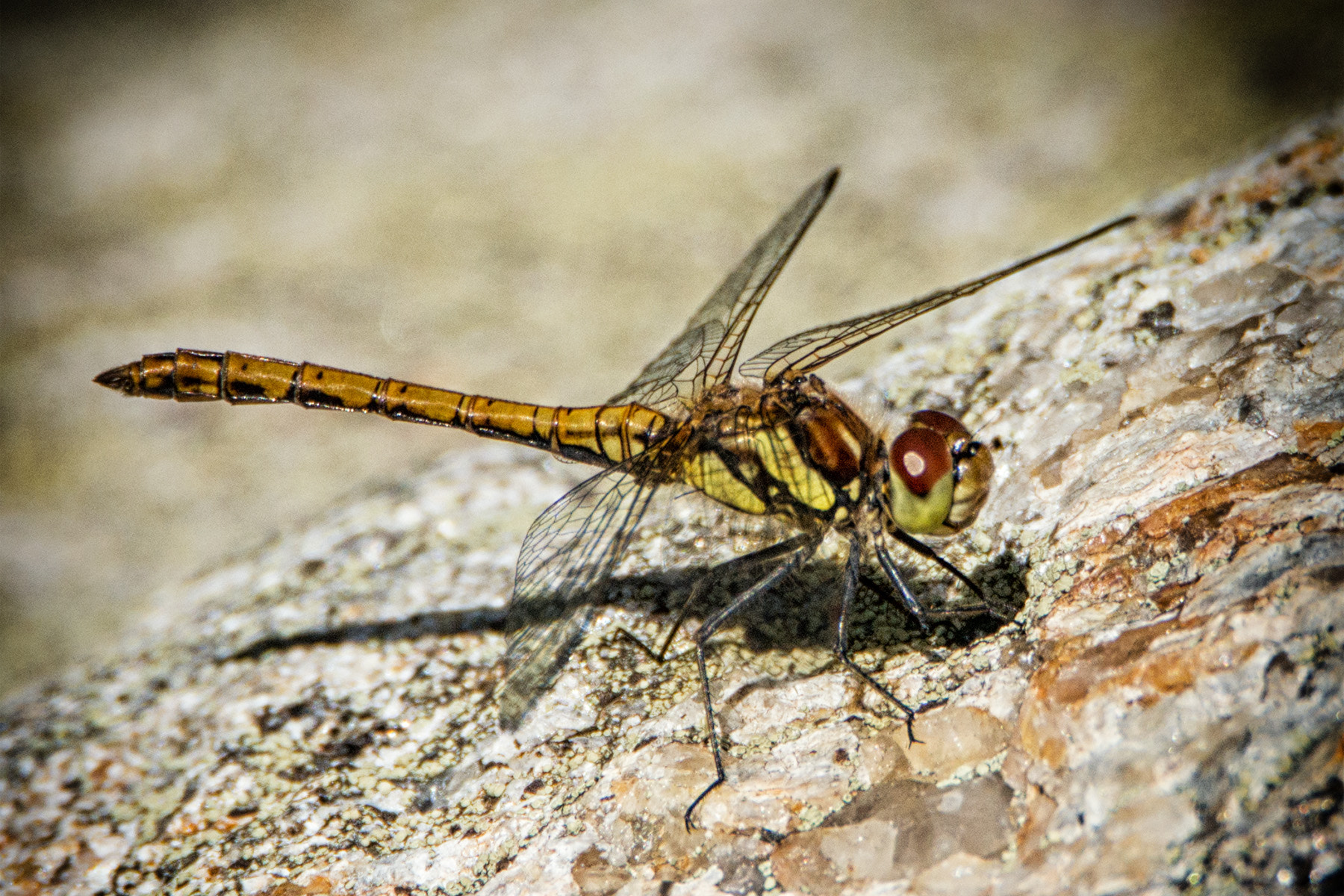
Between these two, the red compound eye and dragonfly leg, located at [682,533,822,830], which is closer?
dragonfly leg, located at [682,533,822,830]

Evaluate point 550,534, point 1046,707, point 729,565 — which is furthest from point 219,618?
point 1046,707

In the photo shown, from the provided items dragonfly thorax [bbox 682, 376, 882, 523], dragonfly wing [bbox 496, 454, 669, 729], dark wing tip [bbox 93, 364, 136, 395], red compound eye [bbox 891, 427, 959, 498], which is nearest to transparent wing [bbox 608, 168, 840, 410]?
dragonfly thorax [bbox 682, 376, 882, 523]

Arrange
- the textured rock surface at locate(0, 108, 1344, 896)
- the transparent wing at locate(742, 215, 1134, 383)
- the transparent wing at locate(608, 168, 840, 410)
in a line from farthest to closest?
the transparent wing at locate(608, 168, 840, 410) < the transparent wing at locate(742, 215, 1134, 383) < the textured rock surface at locate(0, 108, 1344, 896)

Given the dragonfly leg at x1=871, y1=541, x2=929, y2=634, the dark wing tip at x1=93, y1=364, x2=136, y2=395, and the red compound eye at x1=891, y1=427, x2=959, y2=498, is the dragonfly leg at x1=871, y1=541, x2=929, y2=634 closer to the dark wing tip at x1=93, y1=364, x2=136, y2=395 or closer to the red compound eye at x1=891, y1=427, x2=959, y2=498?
the red compound eye at x1=891, y1=427, x2=959, y2=498

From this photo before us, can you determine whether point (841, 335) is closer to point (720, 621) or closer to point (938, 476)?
point (938, 476)

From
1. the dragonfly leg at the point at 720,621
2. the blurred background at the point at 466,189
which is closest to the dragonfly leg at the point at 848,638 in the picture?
the dragonfly leg at the point at 720,621

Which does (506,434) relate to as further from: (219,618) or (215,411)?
(215,411)

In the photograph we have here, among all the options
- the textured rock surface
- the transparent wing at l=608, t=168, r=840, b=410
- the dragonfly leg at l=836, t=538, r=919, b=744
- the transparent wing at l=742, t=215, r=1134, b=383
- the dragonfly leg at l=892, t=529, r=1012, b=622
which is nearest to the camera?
the textured rock surface
